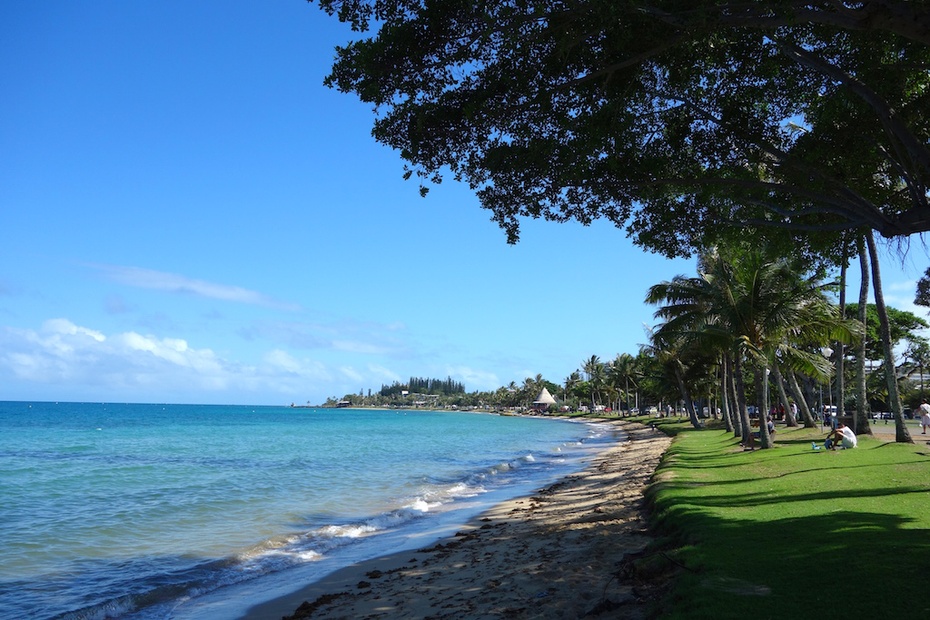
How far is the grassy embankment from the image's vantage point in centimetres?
525

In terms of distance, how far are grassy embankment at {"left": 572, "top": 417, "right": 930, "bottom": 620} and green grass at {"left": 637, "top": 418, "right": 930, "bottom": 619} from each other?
0.04 ft

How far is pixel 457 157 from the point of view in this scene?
28.7 feet

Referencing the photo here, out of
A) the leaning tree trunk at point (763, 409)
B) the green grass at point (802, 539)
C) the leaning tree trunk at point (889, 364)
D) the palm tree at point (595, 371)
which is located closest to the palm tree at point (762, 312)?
the leaning tree trunk at point (763, 409)

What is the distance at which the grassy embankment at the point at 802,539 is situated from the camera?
17.2 feet

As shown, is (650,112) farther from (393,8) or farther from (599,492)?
(599,492)

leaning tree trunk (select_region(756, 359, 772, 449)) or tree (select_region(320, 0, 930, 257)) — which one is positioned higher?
tree (select_region(320, 0, 930, 257))

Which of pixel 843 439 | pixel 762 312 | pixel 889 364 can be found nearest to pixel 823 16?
pixel 843 439

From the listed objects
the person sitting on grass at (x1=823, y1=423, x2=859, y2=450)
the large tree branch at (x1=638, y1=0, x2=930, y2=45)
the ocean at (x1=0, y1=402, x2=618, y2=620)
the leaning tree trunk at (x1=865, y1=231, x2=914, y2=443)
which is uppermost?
the large tree branch at (x1=638, y1=0, x2=930, y2=45)

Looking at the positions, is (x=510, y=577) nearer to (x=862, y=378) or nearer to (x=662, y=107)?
(x=662, y=107)

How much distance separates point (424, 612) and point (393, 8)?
763 centimetres

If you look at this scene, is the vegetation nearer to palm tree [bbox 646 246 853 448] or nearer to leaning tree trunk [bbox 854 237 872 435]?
palm tree [bbox 646 246 853 448]

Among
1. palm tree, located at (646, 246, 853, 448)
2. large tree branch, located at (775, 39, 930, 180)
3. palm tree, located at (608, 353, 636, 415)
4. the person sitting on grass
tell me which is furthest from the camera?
palm tree, located at (608, 353, 636, 415)

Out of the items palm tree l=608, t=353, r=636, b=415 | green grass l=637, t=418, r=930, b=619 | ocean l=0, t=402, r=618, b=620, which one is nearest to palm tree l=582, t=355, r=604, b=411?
palm tree l=608, t=353, r=636, b=415

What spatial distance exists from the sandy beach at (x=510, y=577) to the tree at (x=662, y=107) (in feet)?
16.3
